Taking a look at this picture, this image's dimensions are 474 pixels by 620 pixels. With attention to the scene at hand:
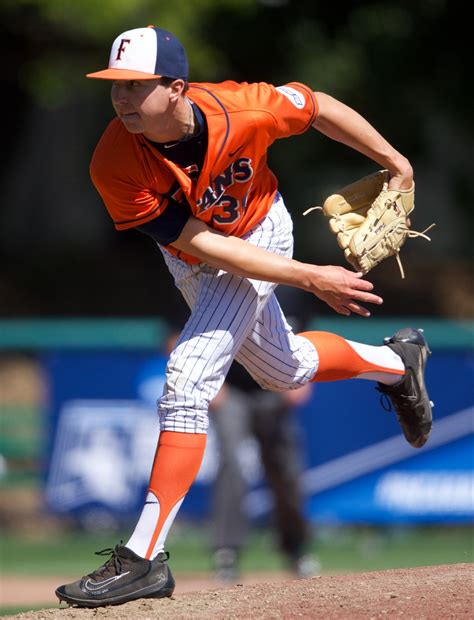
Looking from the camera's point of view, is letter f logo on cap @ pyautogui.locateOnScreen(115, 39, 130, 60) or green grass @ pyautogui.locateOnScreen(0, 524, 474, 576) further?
green grass @ pyautogui.locateOnScreen(0, 524, 474, 576)

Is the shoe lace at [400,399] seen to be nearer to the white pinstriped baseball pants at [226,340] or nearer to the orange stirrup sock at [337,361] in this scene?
the orange stirrup sock at [337,361]

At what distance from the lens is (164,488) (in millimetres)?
4277

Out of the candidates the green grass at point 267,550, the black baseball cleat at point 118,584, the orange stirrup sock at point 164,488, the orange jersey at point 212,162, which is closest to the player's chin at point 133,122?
the orange jersey at point 212,162

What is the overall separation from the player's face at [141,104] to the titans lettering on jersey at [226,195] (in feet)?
1.06

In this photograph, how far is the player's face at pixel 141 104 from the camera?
13.3 feet

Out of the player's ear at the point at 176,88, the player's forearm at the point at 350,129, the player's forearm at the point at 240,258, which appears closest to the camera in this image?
the player's ear at the point at 176,88

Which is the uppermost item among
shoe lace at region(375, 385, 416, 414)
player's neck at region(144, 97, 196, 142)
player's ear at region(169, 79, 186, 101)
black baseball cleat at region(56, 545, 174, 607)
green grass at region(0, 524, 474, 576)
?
player's ear at region(169, 79, 186, 101)

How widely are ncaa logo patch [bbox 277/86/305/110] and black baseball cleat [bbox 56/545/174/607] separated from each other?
1779 mm

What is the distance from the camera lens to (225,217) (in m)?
4.41

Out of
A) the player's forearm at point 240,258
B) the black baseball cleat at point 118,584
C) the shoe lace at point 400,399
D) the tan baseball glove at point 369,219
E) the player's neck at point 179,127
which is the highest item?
the player's neck at point 179,127

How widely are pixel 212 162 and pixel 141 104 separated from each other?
0.33 m

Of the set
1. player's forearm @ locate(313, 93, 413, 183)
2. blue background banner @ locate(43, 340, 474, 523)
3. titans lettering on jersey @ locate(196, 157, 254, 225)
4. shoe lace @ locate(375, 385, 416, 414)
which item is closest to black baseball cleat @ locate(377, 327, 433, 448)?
shoe lace @ locate(375, 385, 416, 414)

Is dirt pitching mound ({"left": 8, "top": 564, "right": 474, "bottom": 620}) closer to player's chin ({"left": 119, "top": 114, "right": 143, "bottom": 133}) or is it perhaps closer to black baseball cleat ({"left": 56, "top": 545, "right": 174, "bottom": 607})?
black baseball cleat ({"left": 56, "top": 545, "right": 174, "bottom": 607})

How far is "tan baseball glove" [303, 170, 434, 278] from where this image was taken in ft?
15.0
